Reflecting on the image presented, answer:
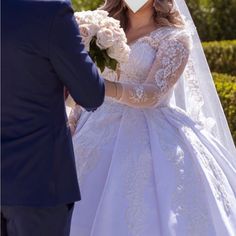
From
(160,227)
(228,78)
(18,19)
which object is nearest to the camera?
(18,19)

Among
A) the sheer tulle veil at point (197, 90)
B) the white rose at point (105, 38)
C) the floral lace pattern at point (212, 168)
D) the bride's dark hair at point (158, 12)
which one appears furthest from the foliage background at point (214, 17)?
the white rose at point (105, 38)

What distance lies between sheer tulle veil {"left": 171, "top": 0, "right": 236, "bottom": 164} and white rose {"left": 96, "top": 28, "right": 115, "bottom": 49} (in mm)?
999

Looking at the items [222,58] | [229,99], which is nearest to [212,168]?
[229,99]

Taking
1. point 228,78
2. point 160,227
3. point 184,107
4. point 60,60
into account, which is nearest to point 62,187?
point 60,60

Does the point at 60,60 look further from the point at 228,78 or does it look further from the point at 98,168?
the point at 228,78

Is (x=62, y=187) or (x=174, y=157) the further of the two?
(x=174, y=157)

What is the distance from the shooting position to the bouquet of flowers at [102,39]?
3732 millimetres

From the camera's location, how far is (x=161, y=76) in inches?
167

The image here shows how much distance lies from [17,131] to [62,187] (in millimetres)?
274

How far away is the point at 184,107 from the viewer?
189 inches

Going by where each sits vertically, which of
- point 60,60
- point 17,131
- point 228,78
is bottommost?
point 228,78

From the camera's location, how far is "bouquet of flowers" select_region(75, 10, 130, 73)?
3.73m

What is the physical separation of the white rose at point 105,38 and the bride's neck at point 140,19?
78cm

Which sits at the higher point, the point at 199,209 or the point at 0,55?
the point at 0,55
